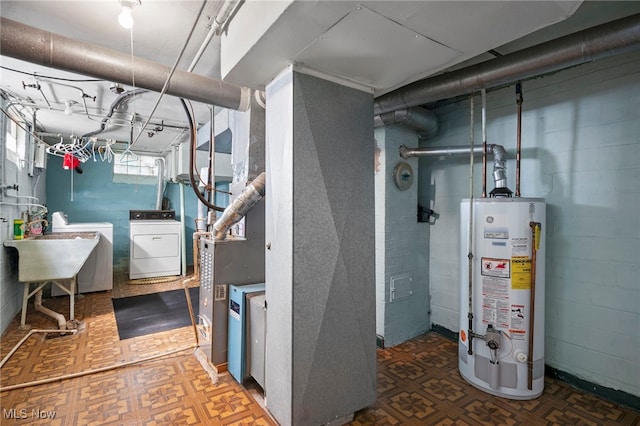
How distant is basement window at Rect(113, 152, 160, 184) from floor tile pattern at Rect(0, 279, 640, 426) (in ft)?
13.0

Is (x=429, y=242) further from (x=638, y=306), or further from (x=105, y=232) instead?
(x=105, y=232)

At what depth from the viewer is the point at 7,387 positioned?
83.6 inches

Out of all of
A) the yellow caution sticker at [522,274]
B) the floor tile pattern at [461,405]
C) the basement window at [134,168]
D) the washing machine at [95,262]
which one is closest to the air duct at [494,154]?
the yellow caution sticker at [522,274]

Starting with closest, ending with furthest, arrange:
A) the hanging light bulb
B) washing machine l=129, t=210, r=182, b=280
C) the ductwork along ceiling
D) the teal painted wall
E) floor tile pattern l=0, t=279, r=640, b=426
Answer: the ductwork along ceiling, the hanging light bulb, floor tile pattern l=0, t=279, r=640, b=426, washing machine l=129, t=210, r=182, b=280, the teal painted wall

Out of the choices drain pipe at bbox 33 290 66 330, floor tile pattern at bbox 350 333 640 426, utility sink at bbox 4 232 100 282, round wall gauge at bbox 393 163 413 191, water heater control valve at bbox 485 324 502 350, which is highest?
round wall gauge at bbox 393 163 413 191

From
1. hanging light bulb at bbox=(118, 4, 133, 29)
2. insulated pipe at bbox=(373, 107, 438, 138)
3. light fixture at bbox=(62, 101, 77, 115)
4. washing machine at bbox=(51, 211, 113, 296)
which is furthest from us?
washing machine at bbox=(51, 211, 113, 296)

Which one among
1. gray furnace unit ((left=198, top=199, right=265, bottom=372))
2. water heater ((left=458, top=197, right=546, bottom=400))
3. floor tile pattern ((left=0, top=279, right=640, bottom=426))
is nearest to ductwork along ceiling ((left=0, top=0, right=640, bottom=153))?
water heater ((left=458, top=197, right=546, bottom=400))

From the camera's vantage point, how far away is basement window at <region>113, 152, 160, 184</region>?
241 inches

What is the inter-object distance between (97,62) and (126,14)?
34 cm

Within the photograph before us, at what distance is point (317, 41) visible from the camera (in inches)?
57.1

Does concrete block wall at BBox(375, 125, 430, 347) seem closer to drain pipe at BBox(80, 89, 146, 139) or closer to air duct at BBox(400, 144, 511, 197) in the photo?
air duct at BBox(400, 144, 511, 197)

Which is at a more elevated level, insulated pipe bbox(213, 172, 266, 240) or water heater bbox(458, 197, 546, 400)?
insulated pipe bbox(213, 172, 266, 240)

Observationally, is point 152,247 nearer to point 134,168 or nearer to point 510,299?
point 134,168

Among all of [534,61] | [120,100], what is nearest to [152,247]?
[120,100]
